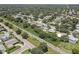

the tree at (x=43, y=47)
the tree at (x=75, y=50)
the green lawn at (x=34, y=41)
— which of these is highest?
the green lawn at (x=34, y=41)

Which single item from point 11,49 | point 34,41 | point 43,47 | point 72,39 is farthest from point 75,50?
point 11,49

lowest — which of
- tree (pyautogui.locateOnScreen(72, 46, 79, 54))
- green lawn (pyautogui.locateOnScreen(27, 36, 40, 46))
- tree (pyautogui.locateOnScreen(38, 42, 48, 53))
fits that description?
tree (pyautogui.locateOnScreen(72, 46, 79, 54))

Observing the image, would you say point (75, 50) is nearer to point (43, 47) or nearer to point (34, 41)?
point (43, 47)

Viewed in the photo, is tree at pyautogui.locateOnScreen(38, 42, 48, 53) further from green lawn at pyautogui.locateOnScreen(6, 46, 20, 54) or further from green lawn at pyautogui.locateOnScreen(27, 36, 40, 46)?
green lawn at pyautogui.locateOnScreen(6, 46, 20, 54)

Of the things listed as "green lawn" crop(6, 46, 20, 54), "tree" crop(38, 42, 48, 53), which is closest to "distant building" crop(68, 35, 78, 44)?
"tree" crop(38, 42, 48, 53)

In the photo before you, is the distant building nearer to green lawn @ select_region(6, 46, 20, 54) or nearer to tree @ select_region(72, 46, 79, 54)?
tree @ select_region(72, 46, 79, 54)

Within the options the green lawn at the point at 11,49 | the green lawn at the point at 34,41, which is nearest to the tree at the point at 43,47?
the green lawn at the point at 34,41

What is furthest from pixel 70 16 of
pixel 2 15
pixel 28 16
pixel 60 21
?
pixel 2 15

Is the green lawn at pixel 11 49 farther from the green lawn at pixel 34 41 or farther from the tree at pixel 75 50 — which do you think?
the tree at pixel 75 50

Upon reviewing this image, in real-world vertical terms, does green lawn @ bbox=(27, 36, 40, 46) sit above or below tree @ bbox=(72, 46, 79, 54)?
above

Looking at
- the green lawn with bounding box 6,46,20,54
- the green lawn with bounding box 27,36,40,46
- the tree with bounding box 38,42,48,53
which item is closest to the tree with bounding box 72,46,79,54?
the tree with bounding box 38,42,48,53

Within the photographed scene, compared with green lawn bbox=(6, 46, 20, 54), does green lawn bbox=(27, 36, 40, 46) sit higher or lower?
higher

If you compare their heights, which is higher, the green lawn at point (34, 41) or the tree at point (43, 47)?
the green lawn at point (34, 41)
